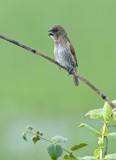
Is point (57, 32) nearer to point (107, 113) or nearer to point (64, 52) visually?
point (64, 52)

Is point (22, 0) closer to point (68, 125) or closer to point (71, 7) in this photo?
→ point (71, 7)

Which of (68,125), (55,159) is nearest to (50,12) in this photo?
(68,125)

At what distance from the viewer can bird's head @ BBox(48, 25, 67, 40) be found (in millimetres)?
4036

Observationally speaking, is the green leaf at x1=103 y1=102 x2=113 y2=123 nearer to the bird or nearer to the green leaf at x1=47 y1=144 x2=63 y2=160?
the green leaf at x1=47 y1=144 x2=63 y2=160

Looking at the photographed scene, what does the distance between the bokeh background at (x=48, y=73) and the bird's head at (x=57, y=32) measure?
97.8 inches

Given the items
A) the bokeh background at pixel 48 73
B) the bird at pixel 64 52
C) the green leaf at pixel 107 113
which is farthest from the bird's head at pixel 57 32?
the bokeh background at pixel 48 73

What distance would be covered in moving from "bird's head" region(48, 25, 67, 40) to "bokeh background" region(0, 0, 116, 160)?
97.8 inches

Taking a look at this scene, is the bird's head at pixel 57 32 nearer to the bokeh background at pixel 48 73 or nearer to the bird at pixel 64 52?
the bird at pixel 64 52

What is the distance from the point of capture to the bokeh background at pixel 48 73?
783 cm

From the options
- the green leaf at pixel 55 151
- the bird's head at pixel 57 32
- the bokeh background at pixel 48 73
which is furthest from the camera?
the bokeh background at pixel 48 73

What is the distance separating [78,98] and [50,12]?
8.91 feet

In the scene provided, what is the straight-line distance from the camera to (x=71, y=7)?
12.4 metres

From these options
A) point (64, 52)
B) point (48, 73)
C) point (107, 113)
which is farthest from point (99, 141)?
point (48, 73)

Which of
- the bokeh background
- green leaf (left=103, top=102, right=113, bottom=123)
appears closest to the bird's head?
green leaf (left=103, top=102, right=113, bottom=123)
